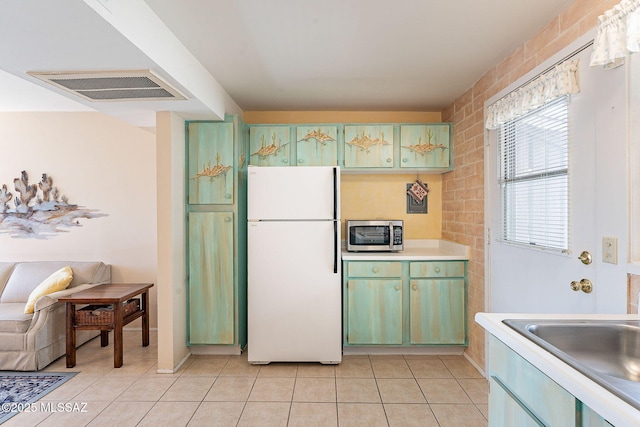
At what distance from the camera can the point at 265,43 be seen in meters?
2.47

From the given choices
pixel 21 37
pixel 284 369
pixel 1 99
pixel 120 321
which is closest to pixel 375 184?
pixel 284 369

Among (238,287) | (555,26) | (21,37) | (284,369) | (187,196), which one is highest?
(555,26)

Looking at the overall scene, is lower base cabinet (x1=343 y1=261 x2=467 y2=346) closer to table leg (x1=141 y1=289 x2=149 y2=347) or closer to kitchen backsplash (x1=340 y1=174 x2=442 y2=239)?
kitchen backsplash (x1=340 y1=174 x2=442 y2=239)

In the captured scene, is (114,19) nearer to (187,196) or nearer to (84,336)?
(187,196)

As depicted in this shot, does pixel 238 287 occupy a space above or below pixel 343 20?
below

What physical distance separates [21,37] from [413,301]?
3.23 metres

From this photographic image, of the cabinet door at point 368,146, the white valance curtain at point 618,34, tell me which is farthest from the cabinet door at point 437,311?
the white valance curtain at point 618,34

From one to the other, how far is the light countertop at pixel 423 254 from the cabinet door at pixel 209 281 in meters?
1.11

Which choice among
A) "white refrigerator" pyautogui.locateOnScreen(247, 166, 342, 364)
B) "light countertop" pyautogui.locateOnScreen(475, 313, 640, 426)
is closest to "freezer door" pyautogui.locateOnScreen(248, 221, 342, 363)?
"white refrigerator" pyautogui.locateOnScreen(247, 166, 342, 364)

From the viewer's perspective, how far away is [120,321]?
3.28 meters

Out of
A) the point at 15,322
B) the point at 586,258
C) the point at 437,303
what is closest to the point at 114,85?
the point at 15,322

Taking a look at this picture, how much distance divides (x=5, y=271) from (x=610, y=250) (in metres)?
5.07

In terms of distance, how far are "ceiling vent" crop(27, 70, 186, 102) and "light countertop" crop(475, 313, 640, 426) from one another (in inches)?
86.5

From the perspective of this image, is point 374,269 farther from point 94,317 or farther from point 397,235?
point 94,317
